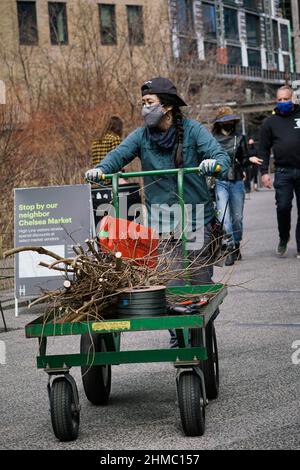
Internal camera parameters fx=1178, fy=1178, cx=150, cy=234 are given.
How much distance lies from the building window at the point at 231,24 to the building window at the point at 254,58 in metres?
3.04

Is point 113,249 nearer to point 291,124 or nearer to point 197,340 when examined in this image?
point 197,340

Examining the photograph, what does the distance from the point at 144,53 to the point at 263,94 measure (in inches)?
2061

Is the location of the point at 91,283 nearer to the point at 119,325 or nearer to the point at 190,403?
the point at 119,325

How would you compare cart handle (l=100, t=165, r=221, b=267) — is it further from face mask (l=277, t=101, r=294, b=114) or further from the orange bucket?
face mask (l=277, t=101, r=294, b=114)

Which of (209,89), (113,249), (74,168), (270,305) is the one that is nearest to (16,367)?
(113,249)

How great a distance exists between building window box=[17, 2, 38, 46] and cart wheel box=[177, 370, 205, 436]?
29.9 metres

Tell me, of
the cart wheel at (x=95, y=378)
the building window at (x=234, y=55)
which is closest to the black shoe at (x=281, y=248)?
the cart wheel at (x=95, y=378)

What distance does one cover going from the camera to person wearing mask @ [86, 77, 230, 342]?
738cm

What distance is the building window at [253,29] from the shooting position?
83.9 meters

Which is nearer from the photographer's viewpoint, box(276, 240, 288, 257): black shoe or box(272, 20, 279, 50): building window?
box(276, 240, 288, 257): black shoe

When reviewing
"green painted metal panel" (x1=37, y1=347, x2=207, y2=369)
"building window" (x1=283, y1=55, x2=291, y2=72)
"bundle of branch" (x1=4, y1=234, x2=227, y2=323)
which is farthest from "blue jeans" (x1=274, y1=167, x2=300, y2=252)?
"building window" (x1=283, y1=55, x2=291, y2=72)

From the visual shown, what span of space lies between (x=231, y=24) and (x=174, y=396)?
73.7m

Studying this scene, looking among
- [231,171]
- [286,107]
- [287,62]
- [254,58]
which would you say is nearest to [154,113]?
[286,107]

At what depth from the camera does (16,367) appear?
8.68 metres
